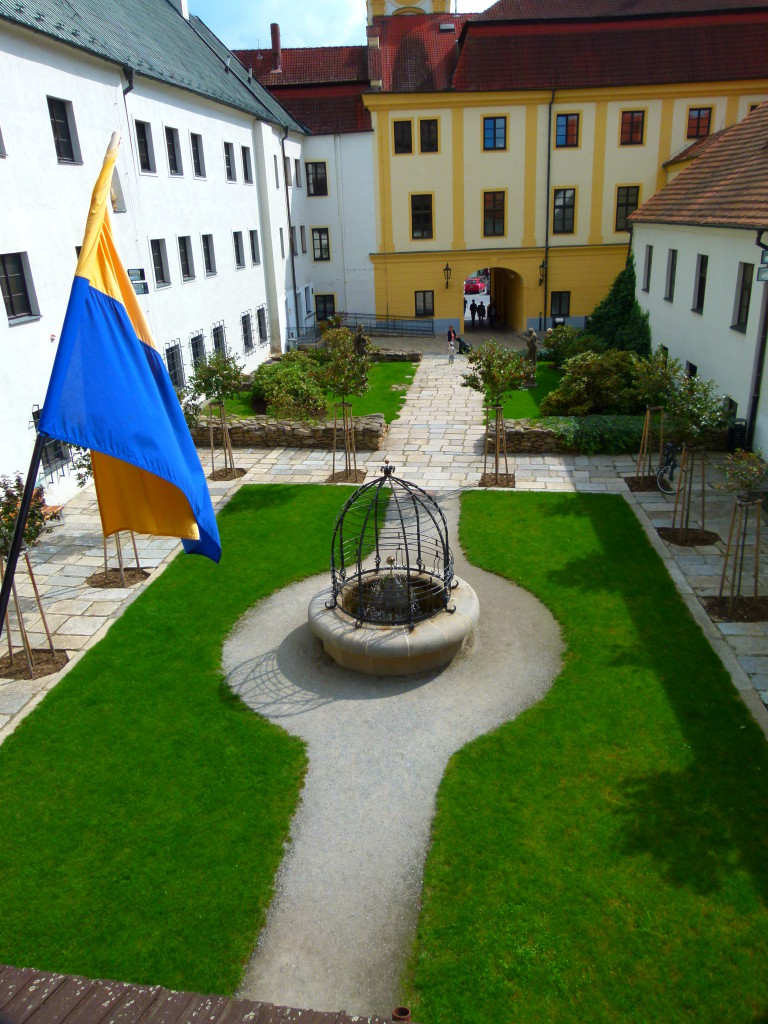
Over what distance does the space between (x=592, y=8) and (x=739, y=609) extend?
33.9 metres

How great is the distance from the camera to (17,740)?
895cm

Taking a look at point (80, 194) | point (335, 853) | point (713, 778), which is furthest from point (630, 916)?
point (80, 194)

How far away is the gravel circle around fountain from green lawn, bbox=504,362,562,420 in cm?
1102

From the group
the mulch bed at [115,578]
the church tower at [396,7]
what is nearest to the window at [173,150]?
the mulch bed at [115,578]

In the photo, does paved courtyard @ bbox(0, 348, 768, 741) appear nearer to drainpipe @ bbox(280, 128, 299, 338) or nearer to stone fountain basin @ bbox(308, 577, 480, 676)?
stone fountain basin @ bbox(308, 577, 480, 676)

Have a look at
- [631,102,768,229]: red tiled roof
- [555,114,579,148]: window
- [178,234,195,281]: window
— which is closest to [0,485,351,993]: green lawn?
[631,102,768,229]: red tiled roof

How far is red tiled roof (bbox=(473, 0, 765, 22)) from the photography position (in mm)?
32812

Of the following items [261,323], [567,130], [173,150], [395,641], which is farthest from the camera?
[567,130]

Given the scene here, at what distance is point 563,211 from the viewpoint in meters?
34.8

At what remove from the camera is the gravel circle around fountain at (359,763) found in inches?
246

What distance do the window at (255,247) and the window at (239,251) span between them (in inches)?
50.1

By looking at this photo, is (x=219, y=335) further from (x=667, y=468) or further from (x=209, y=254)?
(x=667, y=468)

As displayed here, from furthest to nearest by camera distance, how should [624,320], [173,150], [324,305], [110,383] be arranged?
1. [324,305]
2. [624,320]
3. [173,150]
4. [110,383]

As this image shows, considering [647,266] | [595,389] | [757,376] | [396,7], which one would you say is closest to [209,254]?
[595,389]
